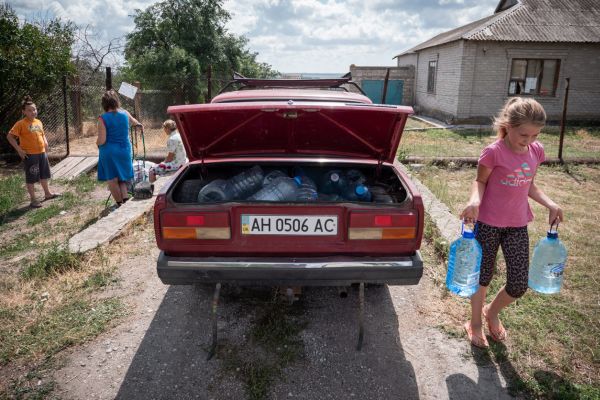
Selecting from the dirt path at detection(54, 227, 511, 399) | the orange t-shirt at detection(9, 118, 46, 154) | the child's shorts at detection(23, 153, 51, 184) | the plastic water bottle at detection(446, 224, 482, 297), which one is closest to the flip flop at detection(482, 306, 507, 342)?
the dirt path at detection(54, 227, 511, 399)

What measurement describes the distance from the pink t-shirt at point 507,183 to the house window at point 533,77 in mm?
16115

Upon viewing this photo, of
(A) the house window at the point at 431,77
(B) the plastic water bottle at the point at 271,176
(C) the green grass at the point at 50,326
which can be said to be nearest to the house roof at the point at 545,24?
(A) the house window at the point at 431,77

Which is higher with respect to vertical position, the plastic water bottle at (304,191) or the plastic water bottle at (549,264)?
the plastic water bottle at (304,191)

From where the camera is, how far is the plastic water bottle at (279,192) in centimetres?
300

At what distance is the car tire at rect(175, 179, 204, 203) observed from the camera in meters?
3.06

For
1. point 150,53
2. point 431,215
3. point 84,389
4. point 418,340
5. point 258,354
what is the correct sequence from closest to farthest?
point 84,389
point 258,354
point 418,340
point 431,215
point 150,53

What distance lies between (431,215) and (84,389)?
408cm

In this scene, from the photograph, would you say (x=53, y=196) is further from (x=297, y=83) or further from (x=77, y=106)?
(x=77, y=106)

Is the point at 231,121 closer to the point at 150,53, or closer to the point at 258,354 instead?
the point at 258,354

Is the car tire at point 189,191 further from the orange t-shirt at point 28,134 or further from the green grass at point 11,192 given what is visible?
the orange t-shirt at point 28,134

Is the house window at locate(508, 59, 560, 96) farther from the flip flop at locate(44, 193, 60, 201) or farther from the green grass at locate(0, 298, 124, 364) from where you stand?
the green grass at locate(0, 298, 124, 364)

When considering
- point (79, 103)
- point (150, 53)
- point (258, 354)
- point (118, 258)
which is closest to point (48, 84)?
point (79, 103)

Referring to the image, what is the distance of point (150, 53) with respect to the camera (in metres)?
15.8

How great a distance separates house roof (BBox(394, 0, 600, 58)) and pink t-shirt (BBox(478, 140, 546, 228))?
1485 cm
